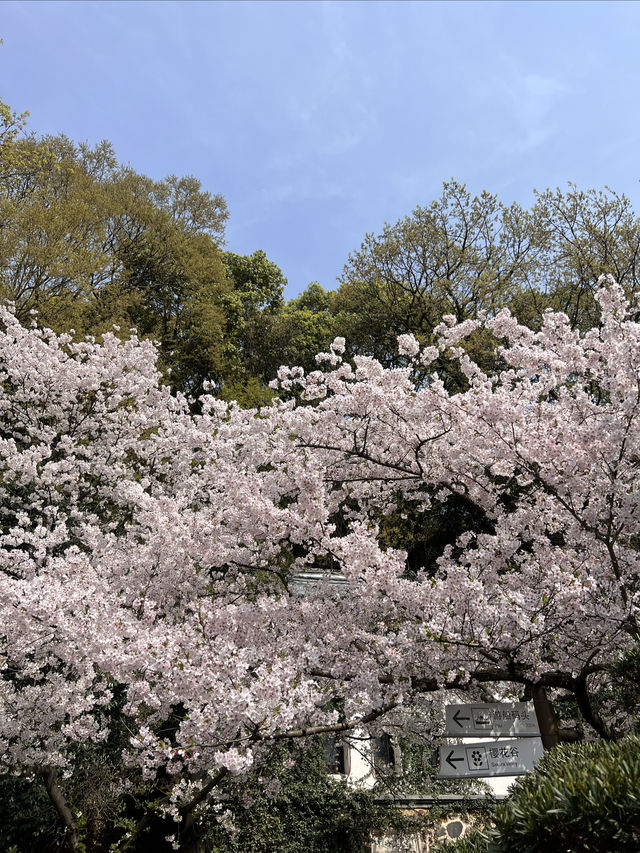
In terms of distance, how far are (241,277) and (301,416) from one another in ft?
81.1

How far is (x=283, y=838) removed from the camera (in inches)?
392

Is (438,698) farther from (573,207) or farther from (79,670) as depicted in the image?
(573,207)

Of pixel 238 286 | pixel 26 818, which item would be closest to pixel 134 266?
pixel 238 286

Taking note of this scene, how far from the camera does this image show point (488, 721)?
6543 mm

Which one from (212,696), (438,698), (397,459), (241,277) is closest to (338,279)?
(241,277)

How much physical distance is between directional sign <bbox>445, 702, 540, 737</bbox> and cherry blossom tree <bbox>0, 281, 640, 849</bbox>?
1.05 ft

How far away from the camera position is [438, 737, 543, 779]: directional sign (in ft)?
20.6

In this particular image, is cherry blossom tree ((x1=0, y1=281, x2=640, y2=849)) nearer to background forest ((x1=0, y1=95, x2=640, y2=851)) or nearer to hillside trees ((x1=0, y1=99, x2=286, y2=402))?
background forest ((x1=0, y1=95, x2=640, y2=851))

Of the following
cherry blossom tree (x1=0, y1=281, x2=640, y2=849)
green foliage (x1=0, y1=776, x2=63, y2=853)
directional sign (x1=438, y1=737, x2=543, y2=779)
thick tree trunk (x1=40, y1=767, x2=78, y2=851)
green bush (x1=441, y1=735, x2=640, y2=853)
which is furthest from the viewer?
green foliage (x1=0, y1=776, x2=63, y2=853)

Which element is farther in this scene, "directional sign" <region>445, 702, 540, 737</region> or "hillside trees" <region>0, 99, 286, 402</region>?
"hillside trees" <region>0, 99, 286, 402</region>

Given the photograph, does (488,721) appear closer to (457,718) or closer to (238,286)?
(457,718)

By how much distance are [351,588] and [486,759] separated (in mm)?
2447

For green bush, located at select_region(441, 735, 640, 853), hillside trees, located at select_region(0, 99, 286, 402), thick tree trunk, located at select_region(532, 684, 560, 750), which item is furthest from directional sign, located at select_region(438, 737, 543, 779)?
hillside trees, located at select_region(0, 99, 286, 402)

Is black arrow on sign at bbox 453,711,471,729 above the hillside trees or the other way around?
the other way around
